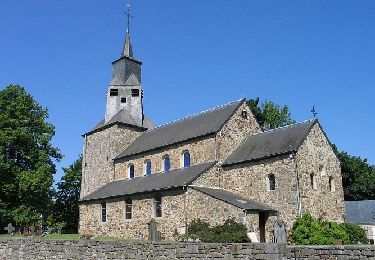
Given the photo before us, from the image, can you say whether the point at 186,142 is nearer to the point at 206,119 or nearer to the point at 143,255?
the point at 206,119

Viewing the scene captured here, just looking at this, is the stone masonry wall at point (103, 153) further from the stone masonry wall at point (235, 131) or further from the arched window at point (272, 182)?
the arched window at point (272, 182)

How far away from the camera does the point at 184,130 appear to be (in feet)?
109

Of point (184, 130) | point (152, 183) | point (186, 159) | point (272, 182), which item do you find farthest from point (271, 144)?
point (152, 183)

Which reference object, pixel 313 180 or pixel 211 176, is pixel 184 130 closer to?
pixel 211 176

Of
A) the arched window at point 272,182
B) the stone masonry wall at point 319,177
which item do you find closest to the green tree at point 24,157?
the arched window at point 272,182

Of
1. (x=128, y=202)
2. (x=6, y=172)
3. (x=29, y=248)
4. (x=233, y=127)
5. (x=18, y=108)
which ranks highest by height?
(x=18, y=108)

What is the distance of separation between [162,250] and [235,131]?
18.4 meters

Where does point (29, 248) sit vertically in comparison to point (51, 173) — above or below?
below

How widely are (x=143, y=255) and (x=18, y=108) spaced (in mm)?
27550

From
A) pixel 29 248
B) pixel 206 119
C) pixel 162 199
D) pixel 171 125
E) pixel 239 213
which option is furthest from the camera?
pixel 171 125

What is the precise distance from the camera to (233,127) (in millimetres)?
30812

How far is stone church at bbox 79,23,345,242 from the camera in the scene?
2553cm

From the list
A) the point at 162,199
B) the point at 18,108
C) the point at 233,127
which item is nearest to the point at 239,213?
the point at 162,199

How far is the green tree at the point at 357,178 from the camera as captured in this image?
1785 inches
